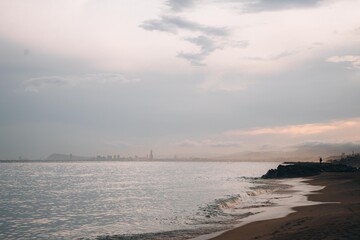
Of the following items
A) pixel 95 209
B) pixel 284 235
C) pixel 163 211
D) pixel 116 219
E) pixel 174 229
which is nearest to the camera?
pixel 284 235

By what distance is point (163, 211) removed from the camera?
36.3m

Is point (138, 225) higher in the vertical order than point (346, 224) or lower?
lower

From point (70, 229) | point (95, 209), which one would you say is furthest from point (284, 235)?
point (95, 209)

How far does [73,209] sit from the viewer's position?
39062mm

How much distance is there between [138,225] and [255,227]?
983 cm

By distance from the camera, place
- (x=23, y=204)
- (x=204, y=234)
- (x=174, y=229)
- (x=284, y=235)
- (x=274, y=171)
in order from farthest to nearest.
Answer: (x=274, y=171)
(x=23, y=204)
(x=174, y=229)
(x=204, y=234)
(x=284, y=235)

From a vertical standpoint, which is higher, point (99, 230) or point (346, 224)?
point (346, 224)

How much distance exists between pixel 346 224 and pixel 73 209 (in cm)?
2863

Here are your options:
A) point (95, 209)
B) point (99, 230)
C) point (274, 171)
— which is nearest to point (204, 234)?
point (99, 230)

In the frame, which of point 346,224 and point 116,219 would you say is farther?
point 116,219

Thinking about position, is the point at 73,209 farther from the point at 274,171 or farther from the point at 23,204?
the point at 274,171

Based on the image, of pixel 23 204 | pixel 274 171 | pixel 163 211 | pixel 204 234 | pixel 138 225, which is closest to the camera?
pixel 204 234

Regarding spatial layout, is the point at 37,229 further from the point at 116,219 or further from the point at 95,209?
the point at 95,209

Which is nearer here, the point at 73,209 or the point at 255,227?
the point at 255,227
